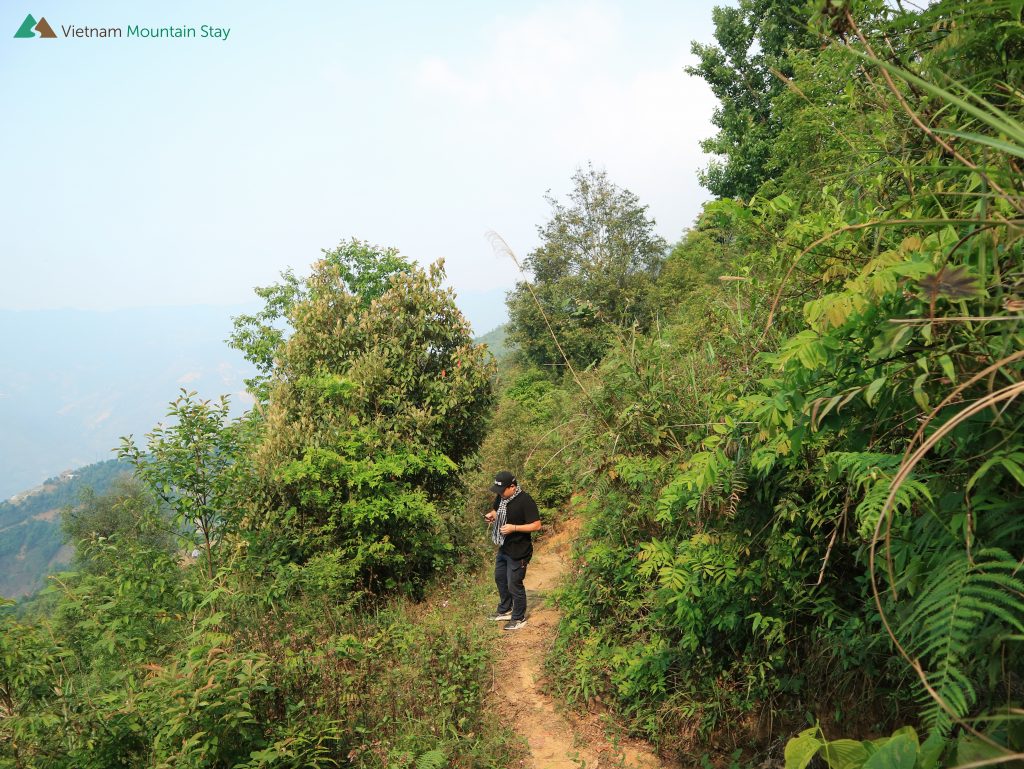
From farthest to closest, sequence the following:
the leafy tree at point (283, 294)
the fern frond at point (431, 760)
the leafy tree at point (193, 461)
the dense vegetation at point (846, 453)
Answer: the leafy tree at point (283, 294), the leafy tree at point (193, 461), the fern frond at point (431, 760), the dense vegetation at point (846, 453)

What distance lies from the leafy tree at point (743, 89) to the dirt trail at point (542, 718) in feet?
67.8

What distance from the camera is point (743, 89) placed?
2434cm

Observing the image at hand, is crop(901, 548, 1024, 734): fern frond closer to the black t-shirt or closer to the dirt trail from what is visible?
A: the dirt trail

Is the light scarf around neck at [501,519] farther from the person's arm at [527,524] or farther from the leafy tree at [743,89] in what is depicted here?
the leafy tree at [743,89]

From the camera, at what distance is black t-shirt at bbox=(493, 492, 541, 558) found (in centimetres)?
657

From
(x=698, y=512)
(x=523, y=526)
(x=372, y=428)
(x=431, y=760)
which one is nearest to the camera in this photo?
(x=698, y=512)

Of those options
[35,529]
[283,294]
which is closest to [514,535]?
[283,294]

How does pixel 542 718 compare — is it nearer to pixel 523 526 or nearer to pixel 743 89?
pixel 523 526

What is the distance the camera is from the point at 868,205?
2.52 m

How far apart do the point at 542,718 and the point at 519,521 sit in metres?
2.08

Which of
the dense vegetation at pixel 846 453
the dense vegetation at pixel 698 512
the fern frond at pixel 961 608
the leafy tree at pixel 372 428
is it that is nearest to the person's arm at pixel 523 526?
the dense vegetation at pixel 846 453

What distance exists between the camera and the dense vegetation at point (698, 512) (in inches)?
53.7

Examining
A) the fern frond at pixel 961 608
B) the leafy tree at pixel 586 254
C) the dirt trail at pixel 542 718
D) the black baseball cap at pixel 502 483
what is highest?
the leafy tree at pixel 586 254

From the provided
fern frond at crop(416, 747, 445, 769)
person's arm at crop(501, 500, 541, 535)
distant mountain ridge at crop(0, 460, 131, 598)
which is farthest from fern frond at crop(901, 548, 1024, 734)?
distant mountain ridge at crop(0, 460, 131, 598)
